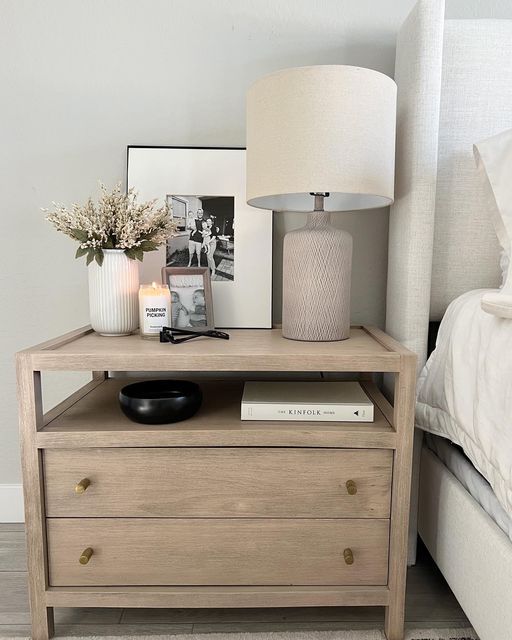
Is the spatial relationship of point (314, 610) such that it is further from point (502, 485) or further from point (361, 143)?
point (361, 143)

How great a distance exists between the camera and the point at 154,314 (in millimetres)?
1171

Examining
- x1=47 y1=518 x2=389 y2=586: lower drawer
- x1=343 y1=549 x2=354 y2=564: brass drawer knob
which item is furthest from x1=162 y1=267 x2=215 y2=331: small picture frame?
x1=343 y1=549 x2=354 y2=564: brass drawer knob

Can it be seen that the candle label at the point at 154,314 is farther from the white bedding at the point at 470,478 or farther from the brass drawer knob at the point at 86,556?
the white bedding at the point at 470,478

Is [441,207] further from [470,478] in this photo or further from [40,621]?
[40,621]

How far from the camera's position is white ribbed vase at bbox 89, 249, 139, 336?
3.95 feet

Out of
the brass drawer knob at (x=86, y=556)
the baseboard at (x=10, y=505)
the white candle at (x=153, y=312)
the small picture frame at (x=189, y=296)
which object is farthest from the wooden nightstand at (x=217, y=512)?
the baseboard at (x=10, y=505)

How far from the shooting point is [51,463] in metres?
1.03

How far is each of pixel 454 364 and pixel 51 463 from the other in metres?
0.88

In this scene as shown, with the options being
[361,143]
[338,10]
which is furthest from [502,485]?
[338,10]

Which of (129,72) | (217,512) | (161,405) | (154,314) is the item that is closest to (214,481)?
(217,512)

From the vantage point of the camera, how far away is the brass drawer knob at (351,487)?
101 cm

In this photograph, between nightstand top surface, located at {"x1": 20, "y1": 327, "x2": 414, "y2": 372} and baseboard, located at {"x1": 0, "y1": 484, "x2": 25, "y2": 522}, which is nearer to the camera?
nightstand top surface, located at {"x1": 20, "y1": 327, "x2": 414, "y2": 372}

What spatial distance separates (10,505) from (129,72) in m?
1.34

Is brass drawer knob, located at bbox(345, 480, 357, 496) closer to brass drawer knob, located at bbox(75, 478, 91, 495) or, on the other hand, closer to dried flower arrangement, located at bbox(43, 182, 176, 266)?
brass drawer knob, located at bbox(75, 478, 91, 495)
